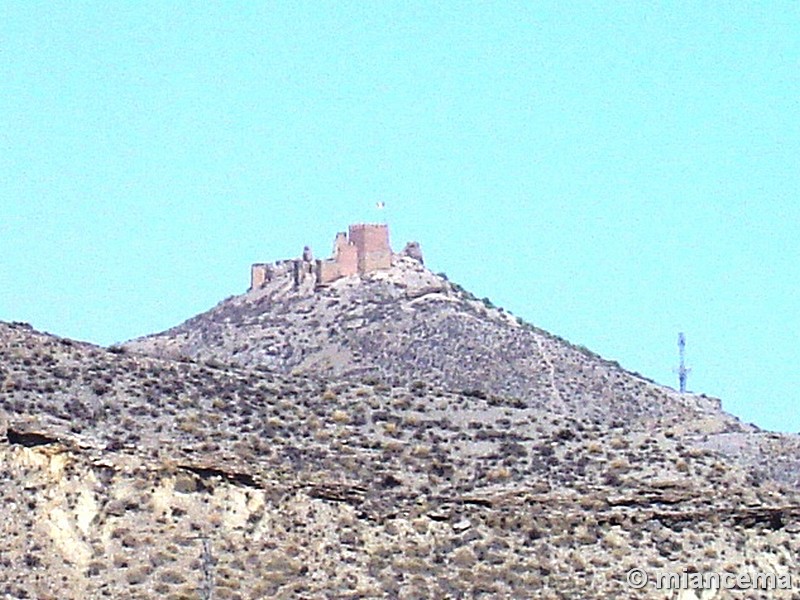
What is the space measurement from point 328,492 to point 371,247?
41722mm

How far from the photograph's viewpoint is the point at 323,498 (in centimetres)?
4694

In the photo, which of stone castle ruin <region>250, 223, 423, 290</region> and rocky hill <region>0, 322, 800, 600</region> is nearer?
rocky hill <region>0, 322, 800, 600</region>

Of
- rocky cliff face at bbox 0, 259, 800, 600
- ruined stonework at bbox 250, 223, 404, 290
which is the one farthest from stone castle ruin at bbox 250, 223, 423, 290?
rocky cliff face at bbox 0, 259, 800, 600

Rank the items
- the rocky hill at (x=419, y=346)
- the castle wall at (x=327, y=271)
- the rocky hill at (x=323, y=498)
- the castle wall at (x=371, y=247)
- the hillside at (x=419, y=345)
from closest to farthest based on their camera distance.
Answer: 1. the rocky hill at (x=323, y=498)
2. the rocky hill at (x=419, y=346)
3. the hillside at (x=419, y=345)
4. the castle wall at (x=371, y=247)
5. the castle wall at (x=327, y=271)

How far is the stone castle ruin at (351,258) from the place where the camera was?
288 feet

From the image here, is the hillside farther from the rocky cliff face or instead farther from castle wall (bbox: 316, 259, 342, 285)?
the rocky cliff face

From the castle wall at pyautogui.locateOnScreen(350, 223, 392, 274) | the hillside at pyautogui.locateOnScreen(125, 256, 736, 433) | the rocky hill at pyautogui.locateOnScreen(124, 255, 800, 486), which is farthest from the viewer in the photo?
the castle wall at pyautogui.locateOnScreen(350, 223, 392, 274)

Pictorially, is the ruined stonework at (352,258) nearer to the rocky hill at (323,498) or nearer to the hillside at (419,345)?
the hillside at (419,345)

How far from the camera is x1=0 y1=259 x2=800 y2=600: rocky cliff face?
148 feet

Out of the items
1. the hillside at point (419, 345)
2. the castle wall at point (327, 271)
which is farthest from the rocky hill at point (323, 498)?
the castle wall at point (327, 271)

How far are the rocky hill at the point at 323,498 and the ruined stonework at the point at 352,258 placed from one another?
34.3m

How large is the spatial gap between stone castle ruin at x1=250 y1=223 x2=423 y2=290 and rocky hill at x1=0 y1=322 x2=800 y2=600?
34.4m

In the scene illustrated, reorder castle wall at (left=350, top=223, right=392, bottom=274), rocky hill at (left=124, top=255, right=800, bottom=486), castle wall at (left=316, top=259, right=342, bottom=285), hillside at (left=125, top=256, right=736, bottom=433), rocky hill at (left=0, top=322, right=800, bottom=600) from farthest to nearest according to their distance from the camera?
castle wall at (left=316, top=259, right=342, bottom=285) → castle wall at (left=350, top=223, right=392, bottom=274) → hillside at (left=125, top=256, right=736, bottom=433) → rocky hill at (left=124, top=255, right=800, bottom=486) → rocky hill at (left=0, top=322, right=800, bottom=600)

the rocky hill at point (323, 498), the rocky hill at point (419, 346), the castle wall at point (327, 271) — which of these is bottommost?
the rocky hill at point (323, 498)
